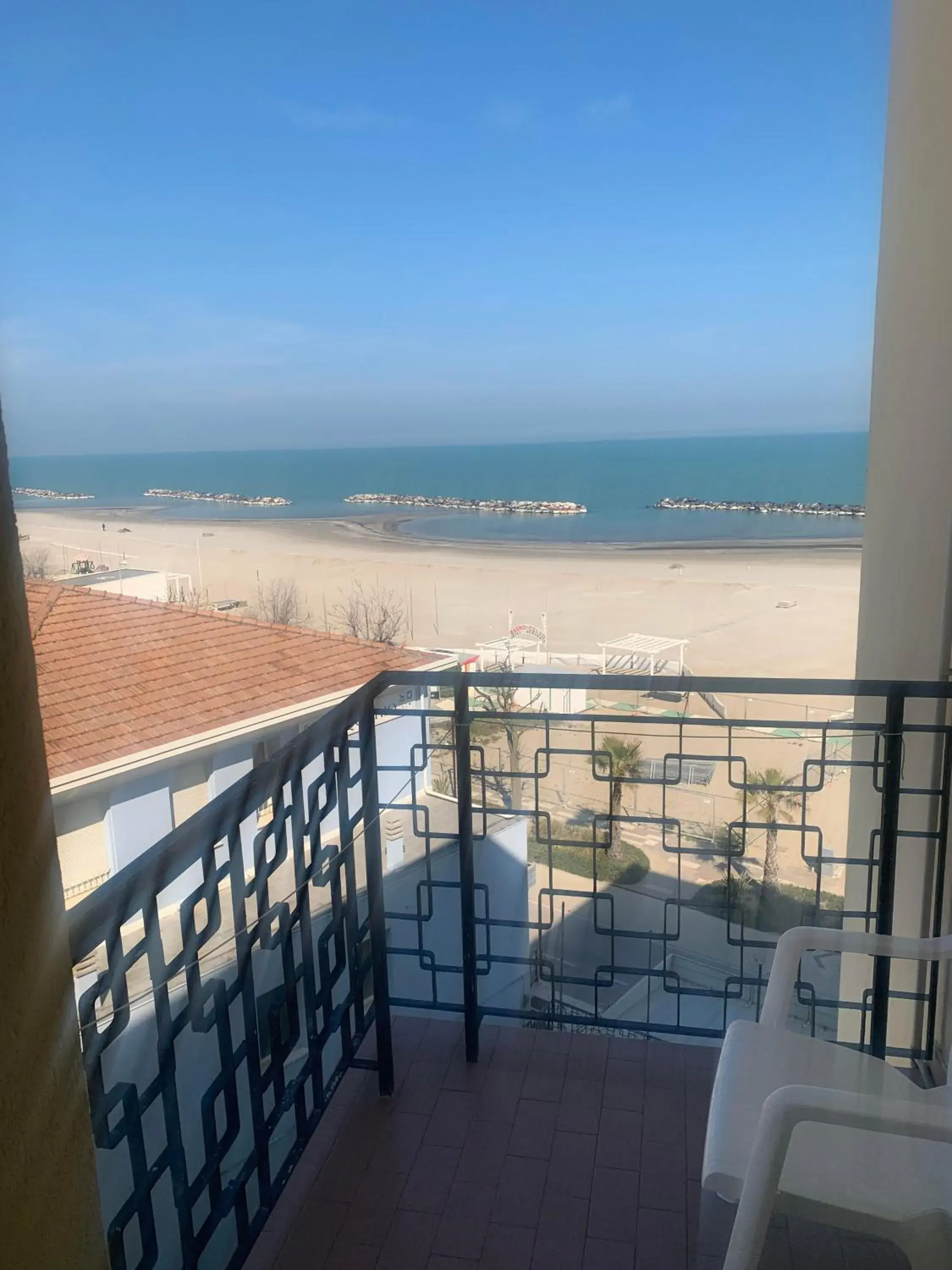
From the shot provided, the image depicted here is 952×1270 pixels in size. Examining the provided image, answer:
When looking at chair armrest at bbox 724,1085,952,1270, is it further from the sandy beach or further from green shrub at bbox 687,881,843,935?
the sandy beach

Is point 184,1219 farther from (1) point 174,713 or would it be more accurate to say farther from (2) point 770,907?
(1) point 174,713

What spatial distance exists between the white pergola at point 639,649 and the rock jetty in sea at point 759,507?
1.41m

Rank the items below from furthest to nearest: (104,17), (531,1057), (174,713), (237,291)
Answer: (237,291)
(174,713)
(104,17)
(531,1057)

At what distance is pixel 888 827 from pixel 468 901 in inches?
38.3

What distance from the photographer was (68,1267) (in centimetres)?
61

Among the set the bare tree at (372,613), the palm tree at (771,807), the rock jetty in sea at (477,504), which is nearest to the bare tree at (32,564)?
the palm tree at (771,807)

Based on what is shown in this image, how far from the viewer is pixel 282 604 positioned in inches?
305

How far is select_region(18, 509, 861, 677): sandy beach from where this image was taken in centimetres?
526

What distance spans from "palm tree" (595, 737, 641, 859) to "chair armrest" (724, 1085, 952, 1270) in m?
1.01

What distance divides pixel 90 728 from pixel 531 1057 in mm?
2305

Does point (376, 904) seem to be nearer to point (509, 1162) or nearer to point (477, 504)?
point (509, 1162)

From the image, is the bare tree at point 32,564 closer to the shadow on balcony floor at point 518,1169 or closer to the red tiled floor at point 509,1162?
the shadow on balcony floor at point 518,1169

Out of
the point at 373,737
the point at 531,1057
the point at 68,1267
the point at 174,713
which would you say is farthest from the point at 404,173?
the point at 68,1267

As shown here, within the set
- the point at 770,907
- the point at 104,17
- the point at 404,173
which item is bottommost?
the point at 770,907
